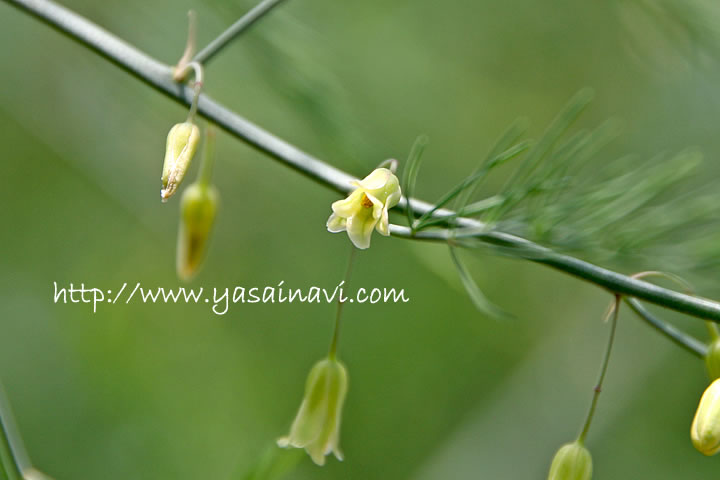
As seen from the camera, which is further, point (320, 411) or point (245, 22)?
point (320, 411)

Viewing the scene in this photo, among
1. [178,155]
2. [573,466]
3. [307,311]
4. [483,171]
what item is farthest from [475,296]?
[307,311]

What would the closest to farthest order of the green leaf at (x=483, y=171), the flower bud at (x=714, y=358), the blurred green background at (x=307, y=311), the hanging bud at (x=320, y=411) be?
the green leaf at (x=483, y=171), the flower bud at (x=714, y=358), the hanging bud at (x=320, y=411), the blurred green background at (x=307, y=311)

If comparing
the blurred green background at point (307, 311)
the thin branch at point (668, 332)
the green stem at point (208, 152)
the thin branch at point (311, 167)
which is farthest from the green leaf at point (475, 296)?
the blurred green background at point (307, 311)

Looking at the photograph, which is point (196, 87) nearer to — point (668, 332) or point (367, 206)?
point (367, 206)

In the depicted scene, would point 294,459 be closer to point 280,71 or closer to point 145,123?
point 280,71

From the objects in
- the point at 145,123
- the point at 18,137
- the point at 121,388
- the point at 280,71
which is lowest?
the point at 280,71

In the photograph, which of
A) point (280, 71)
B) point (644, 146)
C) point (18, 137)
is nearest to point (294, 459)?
point (280, 71)

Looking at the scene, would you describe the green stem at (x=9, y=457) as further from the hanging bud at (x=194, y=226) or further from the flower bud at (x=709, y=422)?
the flower bud at (x=709, y=422)
